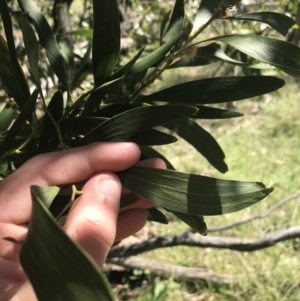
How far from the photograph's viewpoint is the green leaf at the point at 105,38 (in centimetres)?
60

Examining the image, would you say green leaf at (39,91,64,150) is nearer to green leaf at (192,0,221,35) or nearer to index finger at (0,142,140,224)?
index finger at (0,142,140,224)

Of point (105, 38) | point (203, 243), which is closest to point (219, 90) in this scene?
point (105, 38)

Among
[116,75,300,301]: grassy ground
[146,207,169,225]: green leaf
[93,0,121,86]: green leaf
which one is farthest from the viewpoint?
[116,75,300,301]: grassy ground

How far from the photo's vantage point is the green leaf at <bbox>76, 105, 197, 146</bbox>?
553 millimetres

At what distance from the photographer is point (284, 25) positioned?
70cm

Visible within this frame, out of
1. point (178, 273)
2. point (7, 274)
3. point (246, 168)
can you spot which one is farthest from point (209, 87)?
point (246, 168)

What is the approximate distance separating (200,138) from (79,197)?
0.35m

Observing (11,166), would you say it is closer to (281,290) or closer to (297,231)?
(297,231)

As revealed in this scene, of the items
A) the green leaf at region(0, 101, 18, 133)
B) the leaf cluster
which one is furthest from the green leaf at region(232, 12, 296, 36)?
the green leaf at region(0, 101, 18, 133)

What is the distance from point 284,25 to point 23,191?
1.57 feet

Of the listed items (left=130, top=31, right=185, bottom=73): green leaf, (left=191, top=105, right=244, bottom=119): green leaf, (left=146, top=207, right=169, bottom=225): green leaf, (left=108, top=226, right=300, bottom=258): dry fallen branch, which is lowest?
(left=108, top=226, right=300, bottom=258): dry fallen branch

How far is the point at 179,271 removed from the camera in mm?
1751

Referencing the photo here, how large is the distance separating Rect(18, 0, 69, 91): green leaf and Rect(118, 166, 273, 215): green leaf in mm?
240

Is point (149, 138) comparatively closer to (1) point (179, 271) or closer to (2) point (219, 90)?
(2) point (219, 90)
